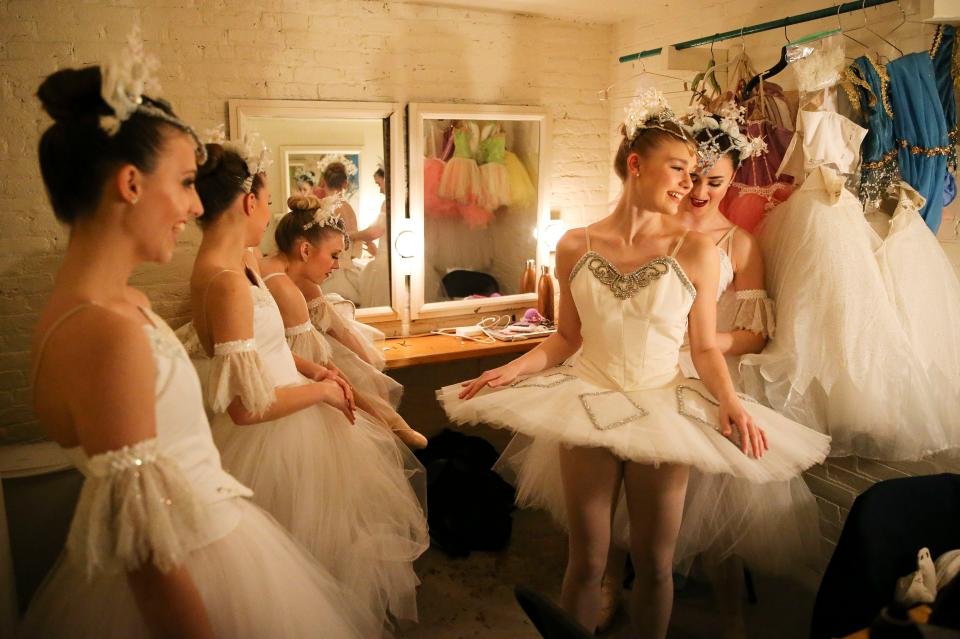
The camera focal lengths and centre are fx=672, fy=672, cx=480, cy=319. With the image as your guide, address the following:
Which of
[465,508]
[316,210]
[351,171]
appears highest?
[351,171]

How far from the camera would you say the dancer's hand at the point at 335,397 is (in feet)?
6.86

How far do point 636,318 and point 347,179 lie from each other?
6.85 feet

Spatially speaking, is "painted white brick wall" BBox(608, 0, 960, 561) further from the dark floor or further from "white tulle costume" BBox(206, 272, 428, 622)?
"white tulle costume" BBox(206, 272, 428, 622)

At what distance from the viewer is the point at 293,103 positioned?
344 centimetres

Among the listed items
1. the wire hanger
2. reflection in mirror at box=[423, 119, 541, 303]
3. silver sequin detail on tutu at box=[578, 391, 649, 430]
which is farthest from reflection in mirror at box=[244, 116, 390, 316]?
silver sequin detail on tutu at box=[578, 391, 649, 430]

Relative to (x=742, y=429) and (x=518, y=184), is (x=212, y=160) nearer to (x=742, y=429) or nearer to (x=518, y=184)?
(x=742, y=429)

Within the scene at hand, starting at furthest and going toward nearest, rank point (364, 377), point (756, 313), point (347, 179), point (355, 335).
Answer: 1. point (347, 179)
2. point (355, 335)
3. point (364, 377)
4. point (756, 313)

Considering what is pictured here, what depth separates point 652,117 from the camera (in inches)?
84.3

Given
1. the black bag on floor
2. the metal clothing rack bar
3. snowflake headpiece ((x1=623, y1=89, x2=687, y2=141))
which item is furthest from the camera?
the black bag on floor

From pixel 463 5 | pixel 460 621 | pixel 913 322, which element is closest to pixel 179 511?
pixel 460 621

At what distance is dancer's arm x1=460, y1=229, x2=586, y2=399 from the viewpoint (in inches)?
86.4

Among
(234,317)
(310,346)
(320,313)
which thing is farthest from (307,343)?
(234,317)

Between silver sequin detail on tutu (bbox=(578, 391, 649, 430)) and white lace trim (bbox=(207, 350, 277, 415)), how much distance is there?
928mm

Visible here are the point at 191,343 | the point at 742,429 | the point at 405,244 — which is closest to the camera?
the point at 742,429
